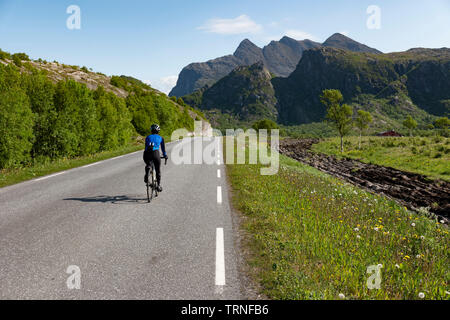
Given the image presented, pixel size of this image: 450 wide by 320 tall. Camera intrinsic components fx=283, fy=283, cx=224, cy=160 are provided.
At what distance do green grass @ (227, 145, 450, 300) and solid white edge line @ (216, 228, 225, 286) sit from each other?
443 millimetres

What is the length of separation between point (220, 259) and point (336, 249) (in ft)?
6.21

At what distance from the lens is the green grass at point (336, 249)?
139 inches

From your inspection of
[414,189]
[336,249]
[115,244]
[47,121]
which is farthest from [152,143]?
[414,189]

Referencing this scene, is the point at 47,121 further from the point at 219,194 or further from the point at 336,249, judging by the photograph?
the point at 336,249

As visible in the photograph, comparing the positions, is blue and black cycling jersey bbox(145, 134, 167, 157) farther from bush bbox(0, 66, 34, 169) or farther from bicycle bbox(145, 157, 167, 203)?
bush bbox(0, 66, 34, 169)

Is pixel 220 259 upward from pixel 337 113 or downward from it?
downward

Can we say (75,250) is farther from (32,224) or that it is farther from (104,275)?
(32,224)

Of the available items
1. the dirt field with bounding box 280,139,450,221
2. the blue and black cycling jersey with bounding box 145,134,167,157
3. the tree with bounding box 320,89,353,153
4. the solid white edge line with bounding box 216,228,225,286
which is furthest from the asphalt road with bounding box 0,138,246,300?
the tree with bounding box 320,89,353,153

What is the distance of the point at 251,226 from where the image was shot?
5.96 m

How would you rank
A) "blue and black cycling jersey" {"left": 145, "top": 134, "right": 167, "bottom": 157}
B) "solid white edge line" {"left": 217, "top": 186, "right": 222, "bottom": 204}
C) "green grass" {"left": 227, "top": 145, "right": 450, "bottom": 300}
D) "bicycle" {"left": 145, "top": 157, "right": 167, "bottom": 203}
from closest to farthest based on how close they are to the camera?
"green grass" {"left": 227, "top": 145, "right": 450, "bottom": 300}
"bicycle" {"left": 145, "top": 157, "right": 167, "bottom": 203}
"solid white edge line" {"left": 217, "top": 186, "right": 222, "bottom": 204}
"blue and black cycling jersey" {"left": 145, "top": 134, "right": 167, "bottom": 157}

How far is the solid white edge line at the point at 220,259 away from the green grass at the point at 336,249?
0.44 metres

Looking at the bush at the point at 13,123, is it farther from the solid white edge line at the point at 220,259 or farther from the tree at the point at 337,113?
the tree at the point at 337,113

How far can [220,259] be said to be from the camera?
4.43 meters

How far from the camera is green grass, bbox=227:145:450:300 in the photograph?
3.53 metres
